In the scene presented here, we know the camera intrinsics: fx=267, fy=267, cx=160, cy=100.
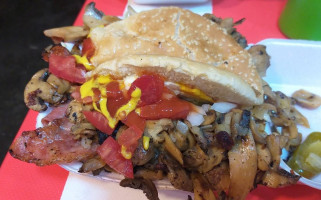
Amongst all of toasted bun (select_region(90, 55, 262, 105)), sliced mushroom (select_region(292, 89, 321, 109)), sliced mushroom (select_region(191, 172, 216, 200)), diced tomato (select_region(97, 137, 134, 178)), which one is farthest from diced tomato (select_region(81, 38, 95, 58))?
sliced mushroom (select_region(292, 89, 321, 109))

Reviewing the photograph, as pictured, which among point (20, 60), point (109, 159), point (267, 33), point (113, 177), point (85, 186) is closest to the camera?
point (109, 159)

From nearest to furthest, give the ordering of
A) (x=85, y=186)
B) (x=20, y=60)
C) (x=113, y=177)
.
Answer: (x=113, y=177), (x=85, y=186), (x=20, y=60)

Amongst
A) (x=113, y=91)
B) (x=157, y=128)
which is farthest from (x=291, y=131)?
(x=113, y=91)

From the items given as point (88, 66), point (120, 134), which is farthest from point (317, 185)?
point (88, 66)

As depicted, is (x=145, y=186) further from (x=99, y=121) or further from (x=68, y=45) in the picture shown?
(x=68, y=45)

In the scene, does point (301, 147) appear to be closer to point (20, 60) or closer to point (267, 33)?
point (267, 33)

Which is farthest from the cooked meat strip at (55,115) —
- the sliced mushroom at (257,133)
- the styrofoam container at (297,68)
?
the styrofoam container at (297,68)

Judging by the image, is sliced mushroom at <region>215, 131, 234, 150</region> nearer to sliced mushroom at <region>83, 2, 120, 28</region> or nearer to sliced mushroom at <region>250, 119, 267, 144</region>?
sliced mushroom at <region>250, 119, 267, 144</region>
